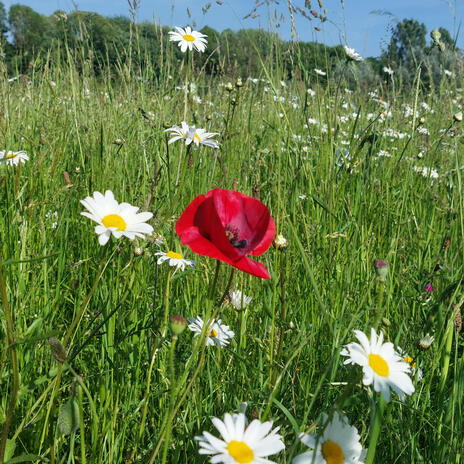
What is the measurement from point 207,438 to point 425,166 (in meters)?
2.79

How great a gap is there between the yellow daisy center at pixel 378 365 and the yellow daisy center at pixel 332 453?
4.8 inches

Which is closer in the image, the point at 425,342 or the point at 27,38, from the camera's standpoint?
the point at 425,342

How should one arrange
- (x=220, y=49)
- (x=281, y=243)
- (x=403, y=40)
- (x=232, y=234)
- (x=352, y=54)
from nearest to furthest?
(x=232, y=234) < (x=281, y=243) < (x=352, y=54) < (x=403, y=40) < (x=220, y=49)

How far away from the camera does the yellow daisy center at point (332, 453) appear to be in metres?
0.63

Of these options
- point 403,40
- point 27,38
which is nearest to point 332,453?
point 403,40

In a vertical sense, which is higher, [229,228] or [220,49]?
[220,49]

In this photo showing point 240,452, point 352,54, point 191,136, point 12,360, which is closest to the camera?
point 240,452

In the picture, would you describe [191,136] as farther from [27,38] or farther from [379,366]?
[27,38]

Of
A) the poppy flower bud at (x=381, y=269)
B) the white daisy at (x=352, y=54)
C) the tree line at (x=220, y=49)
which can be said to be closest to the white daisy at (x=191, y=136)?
the tree line at (x=220, y=49)

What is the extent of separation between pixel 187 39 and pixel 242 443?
1.48 metres

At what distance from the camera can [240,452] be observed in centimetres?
53

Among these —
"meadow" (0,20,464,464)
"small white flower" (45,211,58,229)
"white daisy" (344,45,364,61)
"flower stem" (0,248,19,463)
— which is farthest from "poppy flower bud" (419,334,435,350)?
"white daisy" (344,45,364,61)

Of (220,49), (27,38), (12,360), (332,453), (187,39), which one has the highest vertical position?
(27,38)

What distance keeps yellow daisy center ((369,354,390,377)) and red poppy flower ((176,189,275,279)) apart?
0.64 ft
